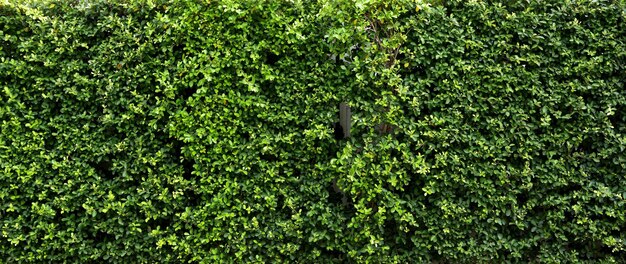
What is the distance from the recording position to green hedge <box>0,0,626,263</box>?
3.94 m

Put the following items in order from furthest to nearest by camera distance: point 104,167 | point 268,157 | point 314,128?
point 104,167
point 268,157
point 314,128

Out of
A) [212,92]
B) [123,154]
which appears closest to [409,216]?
[212,92]

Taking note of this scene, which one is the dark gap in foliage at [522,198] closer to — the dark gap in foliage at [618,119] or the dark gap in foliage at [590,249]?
the dark gap in foliage at [590,249]

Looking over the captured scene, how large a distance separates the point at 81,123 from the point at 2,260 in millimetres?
1336

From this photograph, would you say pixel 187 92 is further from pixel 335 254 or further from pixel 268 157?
pixel 335 254

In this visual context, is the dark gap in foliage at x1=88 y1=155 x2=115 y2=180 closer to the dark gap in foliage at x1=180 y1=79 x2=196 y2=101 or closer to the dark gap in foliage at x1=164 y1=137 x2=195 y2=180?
the dark gap in foliage at x1=164 y1=137 x2=195 y2=180

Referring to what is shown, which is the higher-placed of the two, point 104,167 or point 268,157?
point 104,167

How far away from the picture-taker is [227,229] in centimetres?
406

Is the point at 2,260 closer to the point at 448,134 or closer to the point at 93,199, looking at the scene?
the point at 93,199

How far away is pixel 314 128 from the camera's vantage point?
13.1 feet

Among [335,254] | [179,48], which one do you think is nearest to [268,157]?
[335,254]

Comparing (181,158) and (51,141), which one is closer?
(181,158)

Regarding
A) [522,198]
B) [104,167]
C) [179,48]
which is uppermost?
[179,48]

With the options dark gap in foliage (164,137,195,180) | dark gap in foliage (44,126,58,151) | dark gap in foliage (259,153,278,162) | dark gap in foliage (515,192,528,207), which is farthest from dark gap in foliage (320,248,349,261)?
dark gap in foliage (44,126,58,151)
